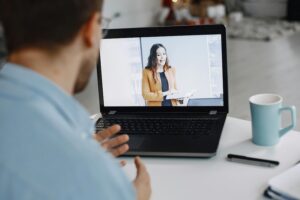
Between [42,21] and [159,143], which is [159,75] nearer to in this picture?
[159,143]

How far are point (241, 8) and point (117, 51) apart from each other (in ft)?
15.4

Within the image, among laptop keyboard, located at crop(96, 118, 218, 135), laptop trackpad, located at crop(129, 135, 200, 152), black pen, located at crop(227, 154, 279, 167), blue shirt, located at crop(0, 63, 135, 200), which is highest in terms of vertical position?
blue shirt, located at crop(0, 63, 135, 200)

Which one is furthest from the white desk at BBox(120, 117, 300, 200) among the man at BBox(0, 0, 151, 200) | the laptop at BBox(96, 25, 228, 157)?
the man at BBox(0, 0, 151, 200)

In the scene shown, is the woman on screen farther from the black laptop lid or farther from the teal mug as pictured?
the teal mug

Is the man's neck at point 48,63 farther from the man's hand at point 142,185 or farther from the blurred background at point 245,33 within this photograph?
the blurred background at point 245,33

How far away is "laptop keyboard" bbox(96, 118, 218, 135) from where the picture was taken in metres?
1.33

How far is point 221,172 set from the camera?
1.14 metres

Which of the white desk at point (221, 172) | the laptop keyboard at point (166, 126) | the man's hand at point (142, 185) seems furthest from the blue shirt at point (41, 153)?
the laptop keyboard at point (166, 126)

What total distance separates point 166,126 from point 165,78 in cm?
14

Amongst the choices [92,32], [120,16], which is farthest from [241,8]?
[92,32]

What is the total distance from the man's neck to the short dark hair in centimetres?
1

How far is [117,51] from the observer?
145cm

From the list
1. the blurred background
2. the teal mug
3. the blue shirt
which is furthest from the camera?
the blurred background

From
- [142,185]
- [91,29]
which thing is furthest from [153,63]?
[91,29]
